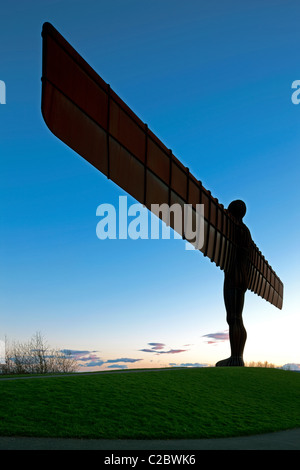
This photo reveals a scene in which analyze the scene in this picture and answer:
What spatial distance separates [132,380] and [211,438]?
5.17 metres

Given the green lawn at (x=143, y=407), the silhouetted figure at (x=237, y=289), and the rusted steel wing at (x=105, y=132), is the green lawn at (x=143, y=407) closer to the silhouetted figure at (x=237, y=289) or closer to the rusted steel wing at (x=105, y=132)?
the silhouetted figure at (x=237, y=289)

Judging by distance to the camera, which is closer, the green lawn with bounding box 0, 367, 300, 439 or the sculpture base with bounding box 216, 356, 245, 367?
the green lawn with bounding box 0, 367, 300, 439

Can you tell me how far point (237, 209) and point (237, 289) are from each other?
13.9 ft

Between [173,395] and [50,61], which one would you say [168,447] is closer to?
[173,395]

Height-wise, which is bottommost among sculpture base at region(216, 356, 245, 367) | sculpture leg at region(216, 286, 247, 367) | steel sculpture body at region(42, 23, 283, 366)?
sculpture base at region(216, 356, 245, 367)

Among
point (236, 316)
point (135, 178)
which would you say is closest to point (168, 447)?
point (135, 178)

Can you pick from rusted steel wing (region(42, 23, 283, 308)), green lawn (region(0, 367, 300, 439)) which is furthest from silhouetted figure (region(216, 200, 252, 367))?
rusted steel wing (region(42, 23, 283, 308))

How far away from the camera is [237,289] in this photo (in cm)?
2173

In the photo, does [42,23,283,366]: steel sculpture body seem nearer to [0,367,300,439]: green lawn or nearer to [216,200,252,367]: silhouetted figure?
[216,200,252,367]: silhouetted figure

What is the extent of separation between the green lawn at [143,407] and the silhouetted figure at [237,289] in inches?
181

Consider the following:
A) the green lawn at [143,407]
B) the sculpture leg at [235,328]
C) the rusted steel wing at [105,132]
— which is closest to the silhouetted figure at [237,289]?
the sculpture leg at [235,328]

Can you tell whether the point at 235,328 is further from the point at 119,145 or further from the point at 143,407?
the point at 119,145

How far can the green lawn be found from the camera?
31.1 ft

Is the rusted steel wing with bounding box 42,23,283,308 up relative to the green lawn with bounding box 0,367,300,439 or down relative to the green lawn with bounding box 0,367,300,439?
up
